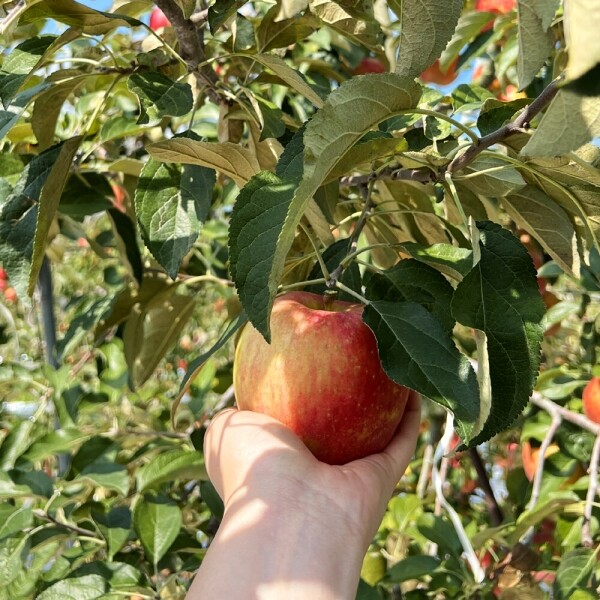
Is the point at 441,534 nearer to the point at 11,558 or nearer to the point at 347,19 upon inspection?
the point at 11,558

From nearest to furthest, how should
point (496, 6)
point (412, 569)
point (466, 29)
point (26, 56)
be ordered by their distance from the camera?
point (26, 56) < point (412, 569) < point (466, 29) < point (496, 6)

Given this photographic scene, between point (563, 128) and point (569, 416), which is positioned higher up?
point (563, 128)

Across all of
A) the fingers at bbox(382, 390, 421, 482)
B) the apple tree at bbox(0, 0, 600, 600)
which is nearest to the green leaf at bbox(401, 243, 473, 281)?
the apple tree at bbox(0, 0, 600, 600)

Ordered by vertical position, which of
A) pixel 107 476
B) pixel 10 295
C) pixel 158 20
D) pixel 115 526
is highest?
pixel 158 20

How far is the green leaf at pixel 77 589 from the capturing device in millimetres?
1159

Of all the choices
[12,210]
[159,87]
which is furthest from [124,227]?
[159,87]

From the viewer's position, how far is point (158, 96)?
961 mm

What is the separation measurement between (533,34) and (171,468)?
2.93 ft

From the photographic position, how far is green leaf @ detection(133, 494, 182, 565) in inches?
51.8

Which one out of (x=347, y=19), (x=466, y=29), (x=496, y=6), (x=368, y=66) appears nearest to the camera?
(x=347, y=19)

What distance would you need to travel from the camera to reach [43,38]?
1.00m

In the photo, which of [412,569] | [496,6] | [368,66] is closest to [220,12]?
[412,569]

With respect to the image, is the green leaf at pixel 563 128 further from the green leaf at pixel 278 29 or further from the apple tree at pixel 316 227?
the green leaf at pixel 278 29

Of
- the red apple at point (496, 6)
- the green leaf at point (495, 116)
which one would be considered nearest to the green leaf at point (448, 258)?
the green leaf at point (495, 116)
